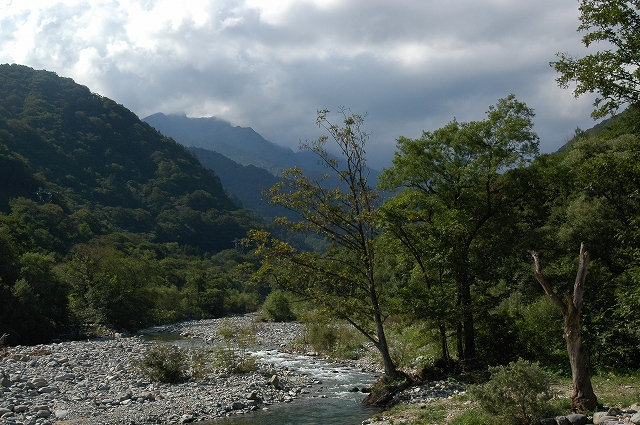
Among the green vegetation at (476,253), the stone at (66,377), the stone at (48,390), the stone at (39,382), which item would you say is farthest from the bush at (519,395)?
the stone at (66,377)

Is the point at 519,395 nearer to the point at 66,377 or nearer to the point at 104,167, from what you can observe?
the point at 66,377

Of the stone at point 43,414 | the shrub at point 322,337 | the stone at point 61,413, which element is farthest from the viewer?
the shrub at point 322,337

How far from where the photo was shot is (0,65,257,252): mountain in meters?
138

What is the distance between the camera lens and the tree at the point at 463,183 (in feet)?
61.0

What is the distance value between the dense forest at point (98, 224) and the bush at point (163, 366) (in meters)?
6.08

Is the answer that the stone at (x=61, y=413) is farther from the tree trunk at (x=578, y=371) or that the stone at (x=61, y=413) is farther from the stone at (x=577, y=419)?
the tree trunk at (x=578, y=371)

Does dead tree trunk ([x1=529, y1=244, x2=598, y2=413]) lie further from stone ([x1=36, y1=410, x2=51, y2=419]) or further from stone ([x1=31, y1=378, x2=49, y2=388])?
stone ([x1=31, y1=378, x2=49, y2=388])

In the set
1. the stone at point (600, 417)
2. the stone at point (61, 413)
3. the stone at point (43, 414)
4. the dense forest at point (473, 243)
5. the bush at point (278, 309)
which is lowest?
the bush at point (278, 309)

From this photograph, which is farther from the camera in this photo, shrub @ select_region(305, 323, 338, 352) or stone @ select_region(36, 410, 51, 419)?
shrub @ select_region(305, 323, 338, 352)

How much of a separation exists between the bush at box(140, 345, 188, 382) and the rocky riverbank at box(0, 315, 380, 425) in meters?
0.49

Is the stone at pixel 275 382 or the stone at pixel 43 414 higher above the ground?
the stone at pixel 43 414

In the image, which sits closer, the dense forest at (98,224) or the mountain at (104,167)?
the dense forest at (98,224)

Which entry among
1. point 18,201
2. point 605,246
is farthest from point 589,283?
Result: point 18,201

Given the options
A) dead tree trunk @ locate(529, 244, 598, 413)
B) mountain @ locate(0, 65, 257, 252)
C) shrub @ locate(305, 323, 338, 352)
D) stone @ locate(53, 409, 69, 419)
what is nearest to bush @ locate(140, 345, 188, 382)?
stone @ locate(53, 409, 69, 419)
